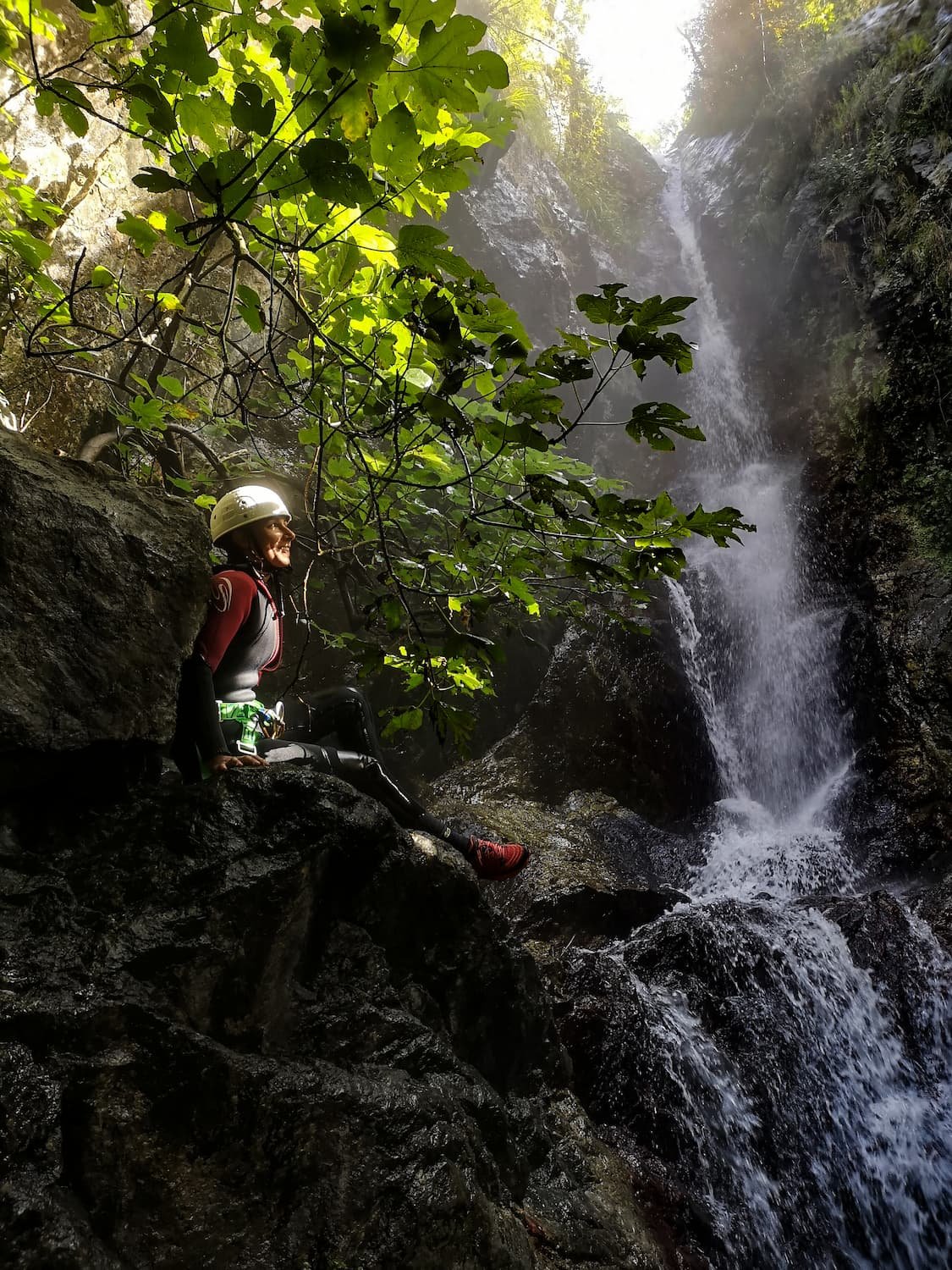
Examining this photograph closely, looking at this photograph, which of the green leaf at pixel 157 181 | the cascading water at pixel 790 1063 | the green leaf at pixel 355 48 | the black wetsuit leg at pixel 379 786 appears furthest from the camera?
the cascading water at pixel 790 1063

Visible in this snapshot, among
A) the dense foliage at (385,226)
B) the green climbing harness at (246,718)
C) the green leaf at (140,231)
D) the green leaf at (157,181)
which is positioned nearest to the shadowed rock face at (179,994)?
the green climbing harness at (246,718)

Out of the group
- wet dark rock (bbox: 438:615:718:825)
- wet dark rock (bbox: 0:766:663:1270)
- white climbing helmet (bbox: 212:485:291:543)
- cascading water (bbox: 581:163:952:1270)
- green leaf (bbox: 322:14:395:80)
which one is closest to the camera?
green leaf (bbox: 322:14:395:80)

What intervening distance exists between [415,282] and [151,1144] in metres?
2.32

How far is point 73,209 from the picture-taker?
4836 millimetres

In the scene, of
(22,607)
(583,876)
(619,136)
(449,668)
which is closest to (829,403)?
(583,876)

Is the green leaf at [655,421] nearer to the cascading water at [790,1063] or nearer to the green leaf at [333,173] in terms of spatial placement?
the green leaf at [333,173]

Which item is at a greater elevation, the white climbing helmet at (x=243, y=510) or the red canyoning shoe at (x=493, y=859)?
the white climbing helmet at (x=243, y=510)

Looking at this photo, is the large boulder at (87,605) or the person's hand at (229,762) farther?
the person's hand at (229,762)

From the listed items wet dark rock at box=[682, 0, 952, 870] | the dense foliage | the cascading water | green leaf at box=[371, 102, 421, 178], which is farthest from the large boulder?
wet dark rock at box=[682, 0, 952, 870]

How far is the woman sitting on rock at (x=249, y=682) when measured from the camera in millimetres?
2393

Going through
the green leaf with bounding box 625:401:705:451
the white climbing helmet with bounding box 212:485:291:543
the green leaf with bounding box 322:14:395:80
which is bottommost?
the green leaf with bounding box 625:401:705:451

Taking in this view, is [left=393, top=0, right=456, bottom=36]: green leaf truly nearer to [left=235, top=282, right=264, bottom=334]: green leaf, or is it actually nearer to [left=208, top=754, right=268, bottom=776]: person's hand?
[left=235, top=282, right=264, bottom=334]: green leaf

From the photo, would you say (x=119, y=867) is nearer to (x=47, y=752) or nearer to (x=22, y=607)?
(x=47, y=752)

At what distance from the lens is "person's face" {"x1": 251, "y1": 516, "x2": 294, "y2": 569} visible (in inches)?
118
